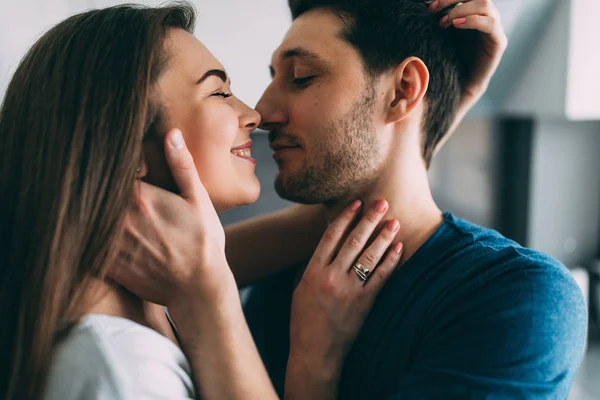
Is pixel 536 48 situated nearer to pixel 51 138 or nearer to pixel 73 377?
pixel 51 138

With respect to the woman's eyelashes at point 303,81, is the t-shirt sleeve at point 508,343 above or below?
below

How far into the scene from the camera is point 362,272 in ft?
3.33

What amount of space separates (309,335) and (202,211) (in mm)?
306

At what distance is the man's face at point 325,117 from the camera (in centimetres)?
112

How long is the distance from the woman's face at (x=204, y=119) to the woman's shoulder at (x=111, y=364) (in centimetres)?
28

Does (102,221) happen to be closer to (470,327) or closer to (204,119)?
(204,119)

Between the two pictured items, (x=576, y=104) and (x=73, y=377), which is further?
(x=576, y=104)

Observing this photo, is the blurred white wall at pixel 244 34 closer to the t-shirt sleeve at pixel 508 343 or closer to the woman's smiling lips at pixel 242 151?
the woman's smiling lips at pixel 242 151

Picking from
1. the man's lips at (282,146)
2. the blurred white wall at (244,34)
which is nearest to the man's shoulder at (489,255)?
the man's lips at (282,146)

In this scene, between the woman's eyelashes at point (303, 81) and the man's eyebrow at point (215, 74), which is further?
the woman's eyelashes at point (303, 81)

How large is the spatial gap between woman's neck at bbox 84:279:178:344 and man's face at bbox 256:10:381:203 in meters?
0.39

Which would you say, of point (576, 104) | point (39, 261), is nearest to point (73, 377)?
point (39, 261)

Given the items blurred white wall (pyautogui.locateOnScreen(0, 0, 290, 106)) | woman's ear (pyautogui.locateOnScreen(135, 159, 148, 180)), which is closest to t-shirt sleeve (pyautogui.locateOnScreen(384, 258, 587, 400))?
woman's ear (pyautogui.locateOnScreen(135, 159, 148, 180))

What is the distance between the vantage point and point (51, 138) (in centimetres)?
78
